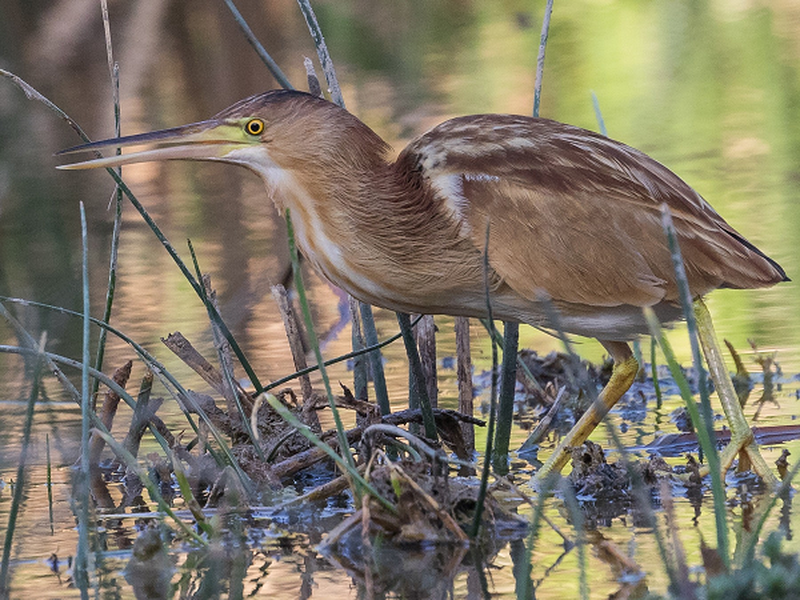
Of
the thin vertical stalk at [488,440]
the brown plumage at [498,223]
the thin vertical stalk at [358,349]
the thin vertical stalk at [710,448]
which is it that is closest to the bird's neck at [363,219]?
the brown plumage at [498,223]

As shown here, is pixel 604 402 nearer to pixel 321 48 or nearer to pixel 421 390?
pixel 421 390

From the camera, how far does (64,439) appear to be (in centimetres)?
387

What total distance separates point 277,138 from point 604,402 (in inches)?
41.8

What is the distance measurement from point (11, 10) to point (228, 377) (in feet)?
33.6

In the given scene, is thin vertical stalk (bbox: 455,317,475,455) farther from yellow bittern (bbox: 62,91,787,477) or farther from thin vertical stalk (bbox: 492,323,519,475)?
yellow bittern (bbox: 62,91,787,477)

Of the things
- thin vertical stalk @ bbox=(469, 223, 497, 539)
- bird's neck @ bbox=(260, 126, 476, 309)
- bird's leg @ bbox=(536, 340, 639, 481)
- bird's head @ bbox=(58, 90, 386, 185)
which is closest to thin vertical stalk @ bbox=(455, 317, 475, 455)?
bird's leg @ bbox=(536, 340, 639, 481)

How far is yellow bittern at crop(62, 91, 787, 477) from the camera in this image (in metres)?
3.34

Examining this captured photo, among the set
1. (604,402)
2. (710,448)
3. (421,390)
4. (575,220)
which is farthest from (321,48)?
(710,448)

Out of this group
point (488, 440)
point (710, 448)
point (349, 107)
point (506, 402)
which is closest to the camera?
point (710, 448)

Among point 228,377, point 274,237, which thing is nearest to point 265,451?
point 228,377

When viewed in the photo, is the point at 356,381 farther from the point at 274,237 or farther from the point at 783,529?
the point at 274,237

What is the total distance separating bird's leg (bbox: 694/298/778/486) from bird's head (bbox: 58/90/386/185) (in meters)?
0.90

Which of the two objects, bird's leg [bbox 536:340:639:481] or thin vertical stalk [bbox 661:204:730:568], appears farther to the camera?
bird's leg [bbox 536:340:639:481]

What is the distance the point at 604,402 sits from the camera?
3.68m
